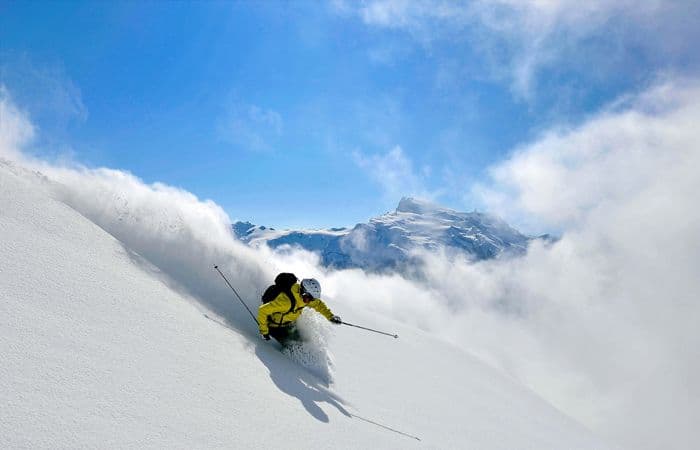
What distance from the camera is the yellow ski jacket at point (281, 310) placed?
9211 mm

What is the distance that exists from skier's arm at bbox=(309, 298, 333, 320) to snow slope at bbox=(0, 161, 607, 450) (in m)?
1.47

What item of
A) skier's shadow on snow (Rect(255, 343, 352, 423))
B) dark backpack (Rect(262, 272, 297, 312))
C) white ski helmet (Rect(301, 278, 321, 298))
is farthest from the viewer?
white ski helmet (Rect(301, 278, 321, 298))

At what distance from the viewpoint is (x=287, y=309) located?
9.50m

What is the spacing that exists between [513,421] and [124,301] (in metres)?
11.7

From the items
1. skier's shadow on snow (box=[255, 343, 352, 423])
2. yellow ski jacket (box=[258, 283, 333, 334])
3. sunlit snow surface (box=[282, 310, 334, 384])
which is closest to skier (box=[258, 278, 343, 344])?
yellow ski jacket (box=[258, 283, 333, 334])

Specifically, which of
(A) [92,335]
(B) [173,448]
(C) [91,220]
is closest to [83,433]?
(B) [173,448]

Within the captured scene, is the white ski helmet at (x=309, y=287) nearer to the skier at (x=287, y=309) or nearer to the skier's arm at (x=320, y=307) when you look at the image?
the skier at (x=287, y=309)

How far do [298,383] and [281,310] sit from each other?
190 cm

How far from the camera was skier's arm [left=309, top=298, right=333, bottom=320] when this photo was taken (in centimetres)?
1000

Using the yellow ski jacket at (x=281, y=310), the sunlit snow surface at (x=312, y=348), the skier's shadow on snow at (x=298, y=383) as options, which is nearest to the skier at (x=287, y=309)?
the yellow ski jacket at (x=281, y=310)

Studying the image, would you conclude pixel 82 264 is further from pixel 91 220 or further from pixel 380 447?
pixel 380 447

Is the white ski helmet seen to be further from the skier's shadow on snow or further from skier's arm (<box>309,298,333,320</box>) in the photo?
the skier's shadow on snow

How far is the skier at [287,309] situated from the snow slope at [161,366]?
527mm

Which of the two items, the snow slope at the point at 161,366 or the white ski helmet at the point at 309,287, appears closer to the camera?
the snow slope at the point at 161,366
